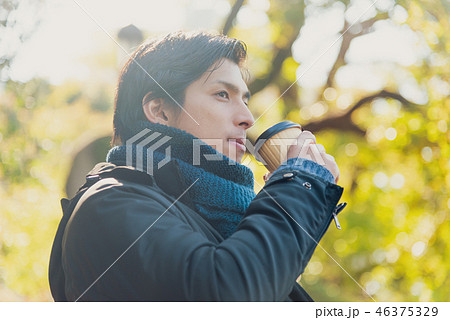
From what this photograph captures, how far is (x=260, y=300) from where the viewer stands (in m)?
0.99

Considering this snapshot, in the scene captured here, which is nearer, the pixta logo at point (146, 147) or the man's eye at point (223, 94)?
the pixta logo at point (146, 147)

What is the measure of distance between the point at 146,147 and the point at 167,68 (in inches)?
12.6

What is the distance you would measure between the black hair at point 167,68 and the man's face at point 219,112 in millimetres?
38

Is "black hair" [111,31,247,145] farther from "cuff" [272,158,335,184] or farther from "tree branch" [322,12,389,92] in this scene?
"tree branch" [322,12,389,92]

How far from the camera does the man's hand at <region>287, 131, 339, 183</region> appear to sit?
126 centimetres

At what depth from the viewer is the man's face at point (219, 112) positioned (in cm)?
147

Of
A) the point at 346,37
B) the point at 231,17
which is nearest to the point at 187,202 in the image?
the point at 231,17

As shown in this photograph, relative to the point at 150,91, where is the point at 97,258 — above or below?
below

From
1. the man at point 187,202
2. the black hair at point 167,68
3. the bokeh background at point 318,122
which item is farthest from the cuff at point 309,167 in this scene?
the bokeh background at point 318,122

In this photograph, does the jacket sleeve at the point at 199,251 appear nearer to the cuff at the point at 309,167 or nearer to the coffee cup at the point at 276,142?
the cuff at the point at 309,167

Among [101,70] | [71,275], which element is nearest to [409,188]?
[101,70]

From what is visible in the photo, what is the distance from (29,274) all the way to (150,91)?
576 centimetres

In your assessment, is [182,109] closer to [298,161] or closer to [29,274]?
[298,161]

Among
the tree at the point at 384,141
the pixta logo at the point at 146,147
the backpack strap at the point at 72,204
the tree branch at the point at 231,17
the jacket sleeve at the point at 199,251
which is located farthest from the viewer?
the tree at the point at 384,141
